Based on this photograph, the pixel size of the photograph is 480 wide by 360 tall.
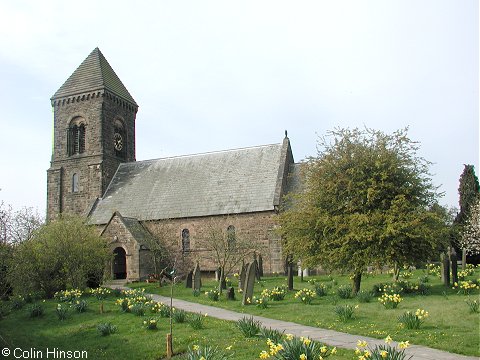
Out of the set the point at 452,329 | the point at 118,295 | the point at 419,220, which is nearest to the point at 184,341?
the point at 452,329

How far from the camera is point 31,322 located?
18.6m

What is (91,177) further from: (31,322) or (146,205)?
(31,322)

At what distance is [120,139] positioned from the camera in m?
44.9

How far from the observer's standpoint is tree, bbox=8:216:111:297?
78.6 feet

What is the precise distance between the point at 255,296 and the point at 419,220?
23.5 feet

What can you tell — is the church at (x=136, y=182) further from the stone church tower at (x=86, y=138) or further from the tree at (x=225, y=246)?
the tree at (x=225, y=246)

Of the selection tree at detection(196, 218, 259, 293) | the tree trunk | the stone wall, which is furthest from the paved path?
the stone wall

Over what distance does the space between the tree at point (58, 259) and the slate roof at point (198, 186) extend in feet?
36.2

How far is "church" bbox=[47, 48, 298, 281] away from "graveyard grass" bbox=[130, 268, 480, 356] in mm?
12858

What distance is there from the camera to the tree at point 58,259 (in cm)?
2395

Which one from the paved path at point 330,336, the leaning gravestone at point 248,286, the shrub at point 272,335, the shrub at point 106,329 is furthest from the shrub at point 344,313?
the shrub at point 106,329

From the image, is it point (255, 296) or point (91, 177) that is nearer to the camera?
point (255, 296)

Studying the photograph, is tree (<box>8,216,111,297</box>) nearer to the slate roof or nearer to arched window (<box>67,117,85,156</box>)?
the slate roof

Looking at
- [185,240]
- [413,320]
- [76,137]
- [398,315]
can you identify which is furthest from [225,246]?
[76,137]
